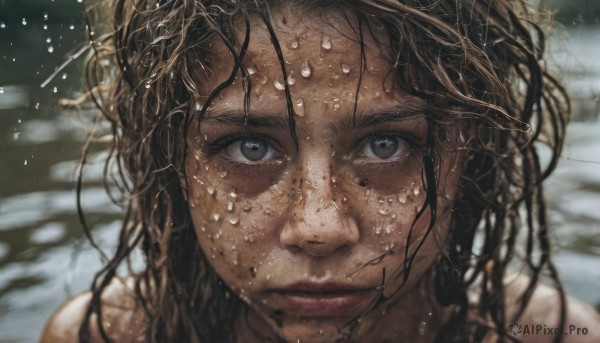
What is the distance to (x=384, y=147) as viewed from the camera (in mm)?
1713

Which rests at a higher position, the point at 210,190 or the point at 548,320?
the point at 210,190

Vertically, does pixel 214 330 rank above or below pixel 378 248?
below

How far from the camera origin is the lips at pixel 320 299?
5.46 ft

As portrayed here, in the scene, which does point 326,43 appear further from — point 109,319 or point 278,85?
point 109,319

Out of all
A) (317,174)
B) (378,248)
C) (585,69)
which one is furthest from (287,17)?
(585,69)

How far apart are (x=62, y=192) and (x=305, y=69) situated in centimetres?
270

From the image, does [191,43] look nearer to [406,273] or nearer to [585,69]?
[406,273]

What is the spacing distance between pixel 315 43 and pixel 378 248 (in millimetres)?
461

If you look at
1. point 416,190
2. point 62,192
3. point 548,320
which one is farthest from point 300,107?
point 62,192

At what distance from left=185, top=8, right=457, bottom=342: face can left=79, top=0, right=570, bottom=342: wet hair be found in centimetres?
3

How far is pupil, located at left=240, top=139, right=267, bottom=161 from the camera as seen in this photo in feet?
5.65

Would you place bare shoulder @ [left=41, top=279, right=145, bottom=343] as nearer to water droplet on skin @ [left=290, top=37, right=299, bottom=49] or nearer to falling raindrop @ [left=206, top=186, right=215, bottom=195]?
falling raindrop @ [left=206, top=186, right=215, bottom=195]

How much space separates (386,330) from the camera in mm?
2135

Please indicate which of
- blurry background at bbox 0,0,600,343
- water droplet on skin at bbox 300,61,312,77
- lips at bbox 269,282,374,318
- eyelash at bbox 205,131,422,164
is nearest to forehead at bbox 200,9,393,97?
water droplet on skin at bbox 300,61,312,77
